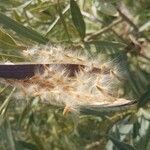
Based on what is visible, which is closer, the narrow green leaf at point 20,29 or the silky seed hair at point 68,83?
the silky seed hair at point 68,83

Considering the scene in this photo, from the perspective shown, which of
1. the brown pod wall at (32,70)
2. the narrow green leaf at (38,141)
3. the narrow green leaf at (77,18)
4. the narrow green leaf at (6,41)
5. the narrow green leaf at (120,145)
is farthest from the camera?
the narrow green leaf at (38,141)

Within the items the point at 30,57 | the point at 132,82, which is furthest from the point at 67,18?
the point at 30,57

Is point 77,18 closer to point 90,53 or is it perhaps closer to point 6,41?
point 90,53

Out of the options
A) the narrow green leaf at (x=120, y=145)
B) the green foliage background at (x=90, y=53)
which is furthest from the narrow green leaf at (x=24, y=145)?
the narrow green leaf at (x=120, y=145)

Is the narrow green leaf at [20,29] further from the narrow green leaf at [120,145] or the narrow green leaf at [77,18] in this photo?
the narrow green leaf at [120,145]

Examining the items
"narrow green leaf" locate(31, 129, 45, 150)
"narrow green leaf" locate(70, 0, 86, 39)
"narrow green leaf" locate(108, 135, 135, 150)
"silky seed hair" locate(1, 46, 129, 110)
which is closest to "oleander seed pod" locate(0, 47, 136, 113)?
"silky seed hair" locate(1, 46, 129, 110)

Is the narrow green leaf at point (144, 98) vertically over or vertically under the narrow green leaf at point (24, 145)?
over

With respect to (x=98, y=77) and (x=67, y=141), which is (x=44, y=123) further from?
(x=98, y=77)
